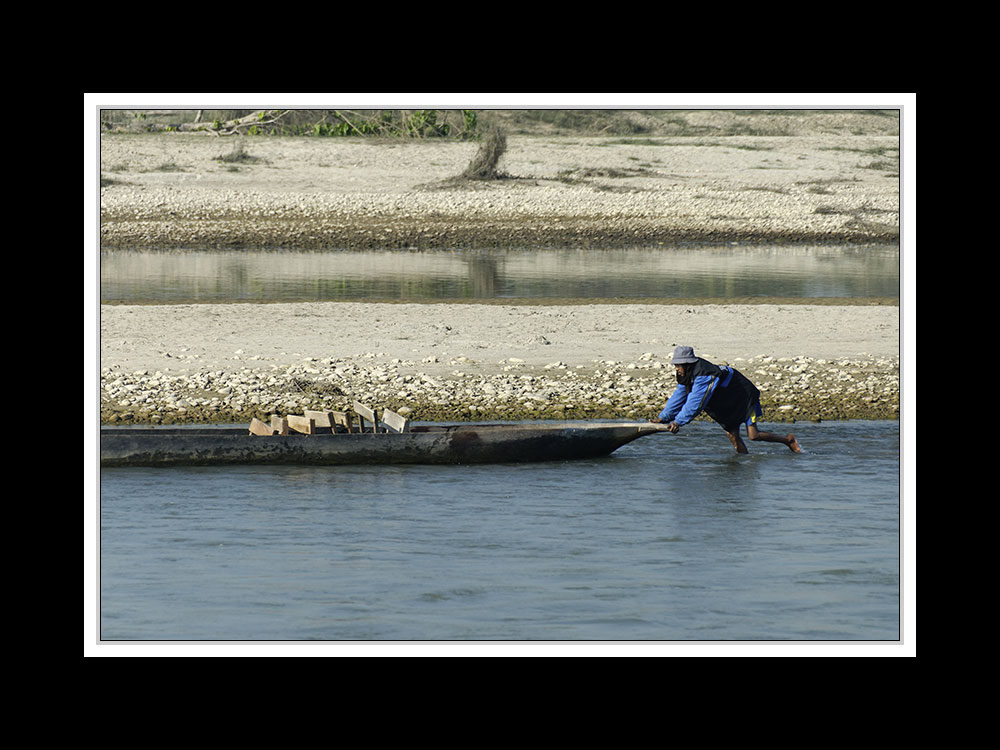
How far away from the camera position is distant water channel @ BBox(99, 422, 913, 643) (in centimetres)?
975

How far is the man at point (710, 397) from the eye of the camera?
13.3 meters

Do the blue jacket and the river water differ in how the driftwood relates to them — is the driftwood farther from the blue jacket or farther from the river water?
the blue jacket

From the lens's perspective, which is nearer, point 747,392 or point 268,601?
point 268,601

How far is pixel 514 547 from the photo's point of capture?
37.2 feet

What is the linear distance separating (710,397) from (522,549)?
10.1 ft

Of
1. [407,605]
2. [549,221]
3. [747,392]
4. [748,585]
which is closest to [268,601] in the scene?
[407,605]

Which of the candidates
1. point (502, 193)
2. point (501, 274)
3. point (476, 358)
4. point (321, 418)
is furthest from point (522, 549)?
point (502, 193)

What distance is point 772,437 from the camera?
47.0 ft

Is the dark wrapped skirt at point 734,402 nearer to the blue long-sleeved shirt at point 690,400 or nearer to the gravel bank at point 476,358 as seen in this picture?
the blue long-sleeved shirt at point 690,400

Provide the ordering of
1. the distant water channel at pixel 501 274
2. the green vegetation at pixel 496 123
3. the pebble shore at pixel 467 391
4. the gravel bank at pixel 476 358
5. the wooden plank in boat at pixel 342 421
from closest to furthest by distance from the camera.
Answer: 1. the wooden plank in boat at pixel 342 421
2. the pebble shore at pixel 467 391
3. the gravel bank at pixel 476 358
4. the distant water channel at pixel 501 274
5. the green vegetation at pixel 496 123

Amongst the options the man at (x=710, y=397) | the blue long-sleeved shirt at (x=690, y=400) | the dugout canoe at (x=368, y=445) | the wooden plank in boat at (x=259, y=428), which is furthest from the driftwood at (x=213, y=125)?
the blue long-sleeved shirt at (x=690, y=400)

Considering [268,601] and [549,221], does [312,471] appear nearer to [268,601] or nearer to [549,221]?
[268,601]

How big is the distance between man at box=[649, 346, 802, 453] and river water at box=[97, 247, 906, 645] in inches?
20.4

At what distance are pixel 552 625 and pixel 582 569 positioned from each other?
1237mm
